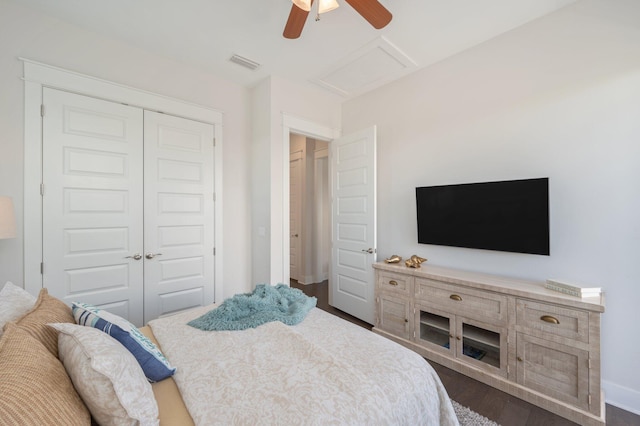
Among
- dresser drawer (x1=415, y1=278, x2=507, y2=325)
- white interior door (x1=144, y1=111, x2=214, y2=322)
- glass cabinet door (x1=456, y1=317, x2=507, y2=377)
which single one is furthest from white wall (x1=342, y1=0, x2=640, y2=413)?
white interior door (x1=144, y1=111, x2=214, y2=322)

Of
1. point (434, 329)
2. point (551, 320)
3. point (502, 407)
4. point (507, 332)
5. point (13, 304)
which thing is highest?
point (13, 304)

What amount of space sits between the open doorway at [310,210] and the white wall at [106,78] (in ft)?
5.71

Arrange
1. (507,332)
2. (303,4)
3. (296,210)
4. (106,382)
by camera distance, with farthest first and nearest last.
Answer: (296,210) < (507,332) < (303,4) < (106,382)

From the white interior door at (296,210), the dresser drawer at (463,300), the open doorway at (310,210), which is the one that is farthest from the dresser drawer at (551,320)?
the white interior door at (296,210)

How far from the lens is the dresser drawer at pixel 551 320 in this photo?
1687 millimetres

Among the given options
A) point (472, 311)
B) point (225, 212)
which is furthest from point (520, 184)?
point (225, 212)

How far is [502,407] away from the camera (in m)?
1.83

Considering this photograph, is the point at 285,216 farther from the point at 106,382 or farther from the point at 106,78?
the point at 106,382

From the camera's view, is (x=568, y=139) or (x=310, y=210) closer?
(x=568, y=139)

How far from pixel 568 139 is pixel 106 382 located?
3048mm

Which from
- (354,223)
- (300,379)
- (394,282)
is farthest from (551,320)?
(354,223)

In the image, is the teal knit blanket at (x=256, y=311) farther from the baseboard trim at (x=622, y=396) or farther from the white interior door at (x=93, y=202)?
the baseboard trim at (x=622, y=396)

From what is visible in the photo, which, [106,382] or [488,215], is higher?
[488,215]

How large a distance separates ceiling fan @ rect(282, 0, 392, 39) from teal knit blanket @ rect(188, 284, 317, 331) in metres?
1.81
